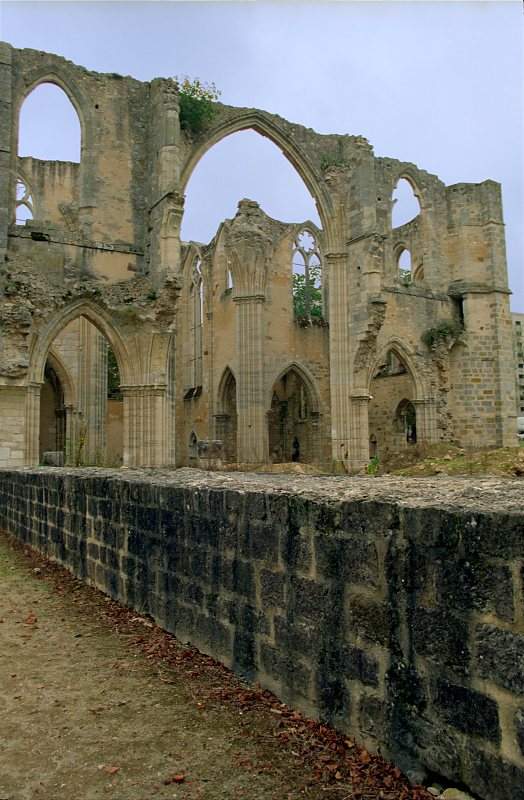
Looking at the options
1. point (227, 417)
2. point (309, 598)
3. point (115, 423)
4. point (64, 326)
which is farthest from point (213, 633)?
point (115, 423)

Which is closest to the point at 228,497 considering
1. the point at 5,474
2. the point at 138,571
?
the point at 138,571

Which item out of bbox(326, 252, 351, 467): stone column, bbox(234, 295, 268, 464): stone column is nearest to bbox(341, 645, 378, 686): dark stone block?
bbox(326, 252, 351, 467): stone column

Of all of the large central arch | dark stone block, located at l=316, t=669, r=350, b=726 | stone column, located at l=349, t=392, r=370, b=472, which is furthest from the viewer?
stone column, located at l=349, t=392, r=370, b=472

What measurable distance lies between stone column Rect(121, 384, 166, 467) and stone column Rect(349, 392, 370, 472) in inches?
225

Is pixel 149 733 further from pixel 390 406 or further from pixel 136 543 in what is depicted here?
pixel 390 406

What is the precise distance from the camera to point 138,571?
4309 millimetres

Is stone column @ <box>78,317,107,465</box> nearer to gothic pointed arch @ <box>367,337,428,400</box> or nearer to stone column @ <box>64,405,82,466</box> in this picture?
stone column @ <box>64,405,82,466</box>

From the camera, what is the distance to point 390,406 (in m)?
23.3

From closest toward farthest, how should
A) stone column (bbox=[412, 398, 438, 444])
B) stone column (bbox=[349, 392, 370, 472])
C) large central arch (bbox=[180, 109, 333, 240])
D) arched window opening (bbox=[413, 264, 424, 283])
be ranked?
1. large central arch (bbox=[180, 109, 333, 240])
2. stone column (bbox=[349, 392, 370, 472])
3. stone column (bbox=[412, 398, 438, 444])
4. arched window opening (bbox=[413, 264, 424, 283])

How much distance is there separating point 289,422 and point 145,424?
1009cm

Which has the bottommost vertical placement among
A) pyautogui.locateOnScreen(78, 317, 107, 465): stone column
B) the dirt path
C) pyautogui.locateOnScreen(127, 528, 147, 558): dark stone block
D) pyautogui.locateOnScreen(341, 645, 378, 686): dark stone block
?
the dirt path

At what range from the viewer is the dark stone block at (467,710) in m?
1.78

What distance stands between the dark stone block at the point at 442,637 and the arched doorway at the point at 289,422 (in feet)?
69.9

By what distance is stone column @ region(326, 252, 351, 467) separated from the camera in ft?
61.8
